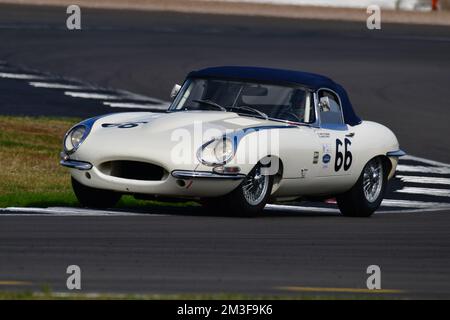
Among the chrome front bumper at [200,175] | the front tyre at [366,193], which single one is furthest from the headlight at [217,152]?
the front tyre at [366,193]

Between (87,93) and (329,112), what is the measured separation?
11.5 meters

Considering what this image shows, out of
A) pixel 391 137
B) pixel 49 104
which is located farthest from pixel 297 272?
pixel 49 104

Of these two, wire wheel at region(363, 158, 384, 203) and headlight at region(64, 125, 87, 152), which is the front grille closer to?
headlight at region(64, 125, 87, 152)

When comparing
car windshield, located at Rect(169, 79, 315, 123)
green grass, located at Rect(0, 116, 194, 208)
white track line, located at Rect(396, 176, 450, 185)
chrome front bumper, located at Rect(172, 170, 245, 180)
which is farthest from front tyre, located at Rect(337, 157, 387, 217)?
white track line, located at Rect(396, 176, 450, 185)

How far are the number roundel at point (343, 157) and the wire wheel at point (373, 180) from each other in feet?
1.22

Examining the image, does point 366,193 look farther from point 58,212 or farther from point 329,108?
point 58,212

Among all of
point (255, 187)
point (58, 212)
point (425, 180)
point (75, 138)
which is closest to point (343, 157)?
point (255, 187)

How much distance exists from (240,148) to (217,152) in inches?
8.3

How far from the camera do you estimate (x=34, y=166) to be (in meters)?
17.7

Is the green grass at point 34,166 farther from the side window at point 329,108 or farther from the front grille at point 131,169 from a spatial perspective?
the side window at point 329,108

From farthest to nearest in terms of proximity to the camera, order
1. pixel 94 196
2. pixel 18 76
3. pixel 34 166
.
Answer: pixel 18 76, pixel 34 166, pixel 94 196

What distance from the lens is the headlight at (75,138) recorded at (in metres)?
14.1

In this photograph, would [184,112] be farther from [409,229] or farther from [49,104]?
[49,104]

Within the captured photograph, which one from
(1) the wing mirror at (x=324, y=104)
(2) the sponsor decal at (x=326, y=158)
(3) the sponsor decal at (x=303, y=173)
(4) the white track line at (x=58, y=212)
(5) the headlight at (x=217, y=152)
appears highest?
(1) the wing mirror at (x=324, y=104)
